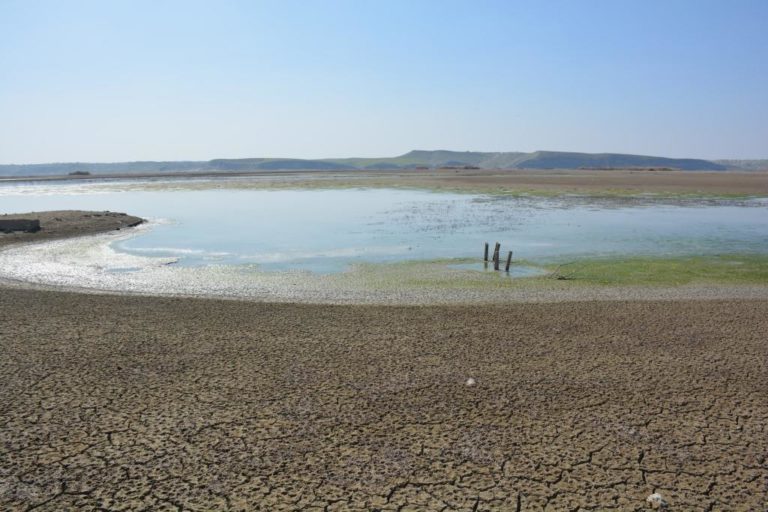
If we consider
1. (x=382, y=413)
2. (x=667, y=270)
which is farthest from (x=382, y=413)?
(x=667, y=270)

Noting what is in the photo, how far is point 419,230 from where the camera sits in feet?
95.8

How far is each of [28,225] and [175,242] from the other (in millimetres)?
7547

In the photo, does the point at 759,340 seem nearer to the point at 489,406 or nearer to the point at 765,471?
the point at 765,471

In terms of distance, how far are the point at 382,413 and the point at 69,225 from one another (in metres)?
27.4

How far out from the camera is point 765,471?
19.4 ft

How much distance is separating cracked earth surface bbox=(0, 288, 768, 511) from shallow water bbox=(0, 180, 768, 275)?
827cm

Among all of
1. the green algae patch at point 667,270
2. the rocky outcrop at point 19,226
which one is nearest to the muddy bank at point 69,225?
the rocky outcrop at point 19,226

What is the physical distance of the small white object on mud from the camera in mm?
5350

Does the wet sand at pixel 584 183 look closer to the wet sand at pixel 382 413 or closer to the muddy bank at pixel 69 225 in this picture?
the muddy bank at pixel 69 225

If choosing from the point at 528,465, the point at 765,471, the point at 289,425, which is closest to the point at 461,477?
the point at 528,465

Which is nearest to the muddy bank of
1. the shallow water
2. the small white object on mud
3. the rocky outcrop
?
the rocky outcrop

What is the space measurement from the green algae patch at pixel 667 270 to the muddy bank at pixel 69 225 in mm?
22136

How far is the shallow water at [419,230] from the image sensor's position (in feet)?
72.4

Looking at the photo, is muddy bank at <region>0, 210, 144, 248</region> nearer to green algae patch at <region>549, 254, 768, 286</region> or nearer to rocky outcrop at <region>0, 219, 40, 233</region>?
rocky outcrop at <region>0, 219, 40, 233</region>
